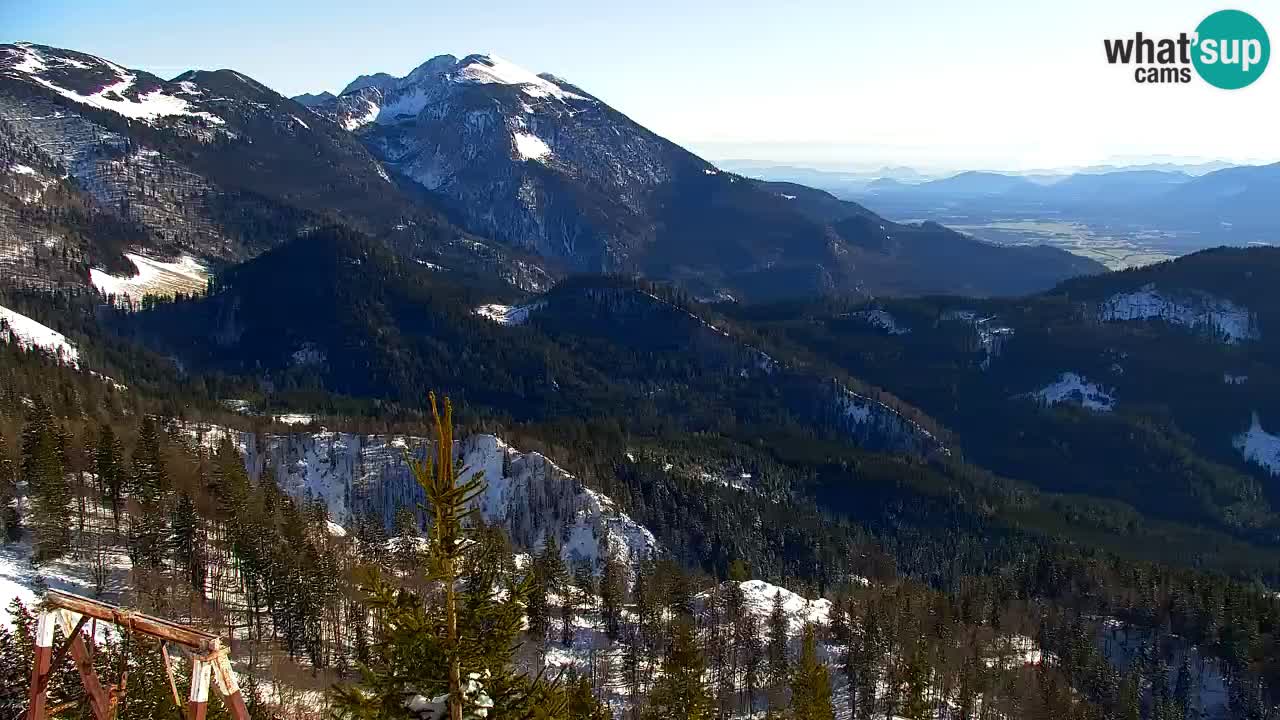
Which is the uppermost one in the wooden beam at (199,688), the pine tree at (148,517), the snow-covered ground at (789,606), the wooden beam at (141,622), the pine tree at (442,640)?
the pine tree at (442,640)

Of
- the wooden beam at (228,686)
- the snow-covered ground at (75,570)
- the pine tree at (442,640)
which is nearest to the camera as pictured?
the pine tree at (442,640)

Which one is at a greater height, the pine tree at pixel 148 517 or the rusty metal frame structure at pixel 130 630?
the rusty metal frame structure at pixel 130 630

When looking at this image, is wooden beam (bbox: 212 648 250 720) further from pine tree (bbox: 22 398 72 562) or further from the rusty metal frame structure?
pine tree (bbox: 22 398 72 562)

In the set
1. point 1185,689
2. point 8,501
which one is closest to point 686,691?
point 8,501

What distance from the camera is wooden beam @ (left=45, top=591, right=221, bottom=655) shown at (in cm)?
2203

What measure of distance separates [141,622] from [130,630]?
1214 millimetres

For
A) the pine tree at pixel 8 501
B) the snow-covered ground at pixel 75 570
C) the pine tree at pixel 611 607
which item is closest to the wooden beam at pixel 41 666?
the snow-covered ground at pixel 75 570

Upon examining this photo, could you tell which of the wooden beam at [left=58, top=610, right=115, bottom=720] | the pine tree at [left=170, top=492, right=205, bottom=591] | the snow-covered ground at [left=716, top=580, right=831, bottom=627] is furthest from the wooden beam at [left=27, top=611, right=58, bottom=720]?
the snow-covered ground at [left=716, top=580, right=831, bottom=627]

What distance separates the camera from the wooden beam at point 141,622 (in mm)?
22031

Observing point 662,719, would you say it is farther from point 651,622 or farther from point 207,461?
point 207,461

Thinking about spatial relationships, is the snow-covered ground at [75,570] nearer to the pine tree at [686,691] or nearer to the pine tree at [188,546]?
the pine tree at [188,546]

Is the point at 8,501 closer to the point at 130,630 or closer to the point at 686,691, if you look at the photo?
the point at 686,691

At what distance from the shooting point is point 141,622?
80.1 feet

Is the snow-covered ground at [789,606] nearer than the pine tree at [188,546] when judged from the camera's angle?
No
